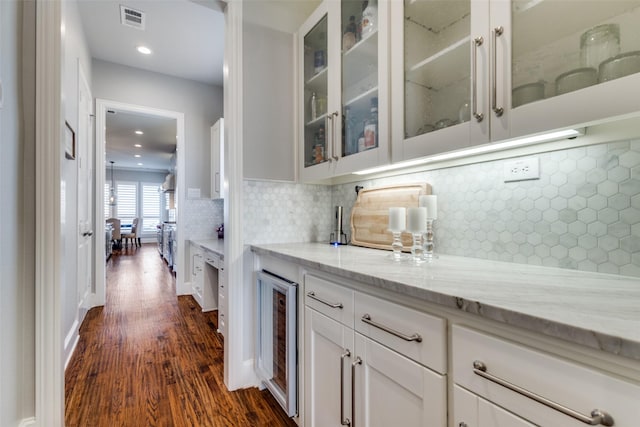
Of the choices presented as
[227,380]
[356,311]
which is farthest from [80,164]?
[356,311]

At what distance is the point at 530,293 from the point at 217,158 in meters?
3.69

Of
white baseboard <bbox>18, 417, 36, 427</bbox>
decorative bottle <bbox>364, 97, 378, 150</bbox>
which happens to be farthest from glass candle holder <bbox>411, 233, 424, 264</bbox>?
white baseboard <bbox>18, 417, 36, 427</bbox>

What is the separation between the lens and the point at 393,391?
2.87ft

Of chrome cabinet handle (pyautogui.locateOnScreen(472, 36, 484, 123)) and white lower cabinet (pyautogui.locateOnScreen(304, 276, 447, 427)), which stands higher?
chrome cabinet handle (pyautogui.locateOnScreen(472, 36, 484, 123))

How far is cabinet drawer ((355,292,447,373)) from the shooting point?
2.44 ft

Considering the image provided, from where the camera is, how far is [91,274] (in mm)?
3344

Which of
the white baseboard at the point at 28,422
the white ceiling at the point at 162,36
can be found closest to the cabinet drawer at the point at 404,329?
the white baseboard at the point at 28,422

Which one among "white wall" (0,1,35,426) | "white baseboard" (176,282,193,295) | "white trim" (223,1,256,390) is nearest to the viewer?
"white wall" (0,1,35,426)

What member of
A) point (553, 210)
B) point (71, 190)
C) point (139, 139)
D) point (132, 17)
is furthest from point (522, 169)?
point (139, 139)

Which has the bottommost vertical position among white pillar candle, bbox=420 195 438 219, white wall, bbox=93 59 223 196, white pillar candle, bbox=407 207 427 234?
white pillar candle, bbox=407 207 427 234

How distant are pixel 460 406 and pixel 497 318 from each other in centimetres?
26

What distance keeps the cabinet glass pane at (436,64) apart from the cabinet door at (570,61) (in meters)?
0.17

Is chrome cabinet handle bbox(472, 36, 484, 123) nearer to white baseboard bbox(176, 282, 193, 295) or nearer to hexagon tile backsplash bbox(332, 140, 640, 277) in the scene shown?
hexagon tile backsplash bbox(332, 140, 640, 277)

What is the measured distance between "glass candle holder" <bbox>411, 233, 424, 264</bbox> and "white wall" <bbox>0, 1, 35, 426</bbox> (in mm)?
1633
